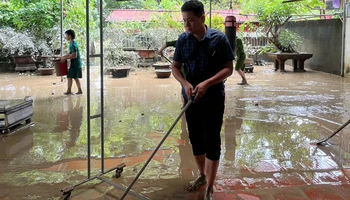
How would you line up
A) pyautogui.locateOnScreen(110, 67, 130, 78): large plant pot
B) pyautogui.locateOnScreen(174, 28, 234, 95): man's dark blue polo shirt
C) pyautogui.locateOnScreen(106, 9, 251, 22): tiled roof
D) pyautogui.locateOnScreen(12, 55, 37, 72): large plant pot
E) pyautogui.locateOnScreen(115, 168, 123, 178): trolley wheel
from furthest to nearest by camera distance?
pyautogui.locateOnScreen(106, 9, 251, 22): tiled roof
pyautogui.locateOnScreen(12, 55, 37, 72): large plant pot
pyautogui.locateOnScreen(110, 67, 130, 78): large plant pot
pyautogui.locateOnScreen(115, 168, 123, 178): trolley wheel
pyautogui.locateOnScreen(174, 28, 234, 95): man's dark blue polo shirt

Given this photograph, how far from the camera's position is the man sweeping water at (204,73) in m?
2.92

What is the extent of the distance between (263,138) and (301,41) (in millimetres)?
11195

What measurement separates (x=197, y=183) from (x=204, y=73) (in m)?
1.06

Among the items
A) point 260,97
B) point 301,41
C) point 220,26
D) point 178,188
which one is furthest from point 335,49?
point 178,188

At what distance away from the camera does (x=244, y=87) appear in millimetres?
9906

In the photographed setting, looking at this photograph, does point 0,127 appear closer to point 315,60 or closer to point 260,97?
point 260,97

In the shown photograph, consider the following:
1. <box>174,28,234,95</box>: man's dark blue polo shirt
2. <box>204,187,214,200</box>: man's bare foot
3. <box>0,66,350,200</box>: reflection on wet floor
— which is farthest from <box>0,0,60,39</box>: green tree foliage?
<box>204,187,214,200</box>: man's bare foot

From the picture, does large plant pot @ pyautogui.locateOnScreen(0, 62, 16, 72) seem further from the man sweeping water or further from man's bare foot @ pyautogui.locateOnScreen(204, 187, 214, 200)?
man's bare foot @ pyautogui.locateOnScreen(204, 187, 214, 200)

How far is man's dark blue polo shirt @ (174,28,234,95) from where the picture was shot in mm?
2967

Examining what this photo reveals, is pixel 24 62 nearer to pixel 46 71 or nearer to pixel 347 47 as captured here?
pixel 46 71

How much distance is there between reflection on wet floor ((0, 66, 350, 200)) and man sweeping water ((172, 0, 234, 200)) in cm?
52

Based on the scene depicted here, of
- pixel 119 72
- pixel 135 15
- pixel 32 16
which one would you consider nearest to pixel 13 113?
pixel 119 72

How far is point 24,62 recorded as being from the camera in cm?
1349

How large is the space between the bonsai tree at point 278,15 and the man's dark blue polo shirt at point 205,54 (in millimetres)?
11401
